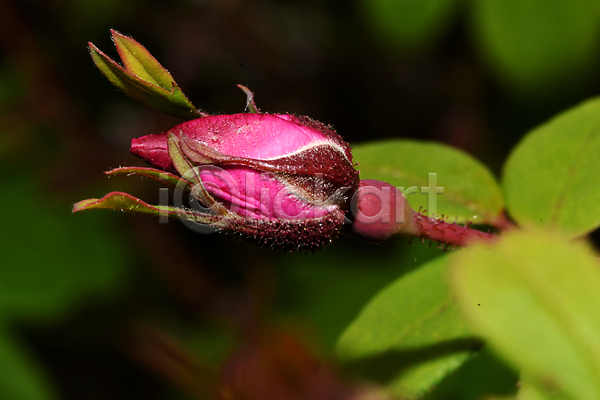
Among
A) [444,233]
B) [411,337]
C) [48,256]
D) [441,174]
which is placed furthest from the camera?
[48,256]

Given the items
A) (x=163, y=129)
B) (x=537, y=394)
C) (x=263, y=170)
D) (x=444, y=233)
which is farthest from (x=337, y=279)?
(x=537, y=394)

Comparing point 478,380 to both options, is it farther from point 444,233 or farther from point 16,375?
point 16,375

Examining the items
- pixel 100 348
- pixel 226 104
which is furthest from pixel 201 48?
pixel 100 348

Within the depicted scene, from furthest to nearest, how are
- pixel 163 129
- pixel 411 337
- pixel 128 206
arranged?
pixel 163 129 < pixel 411 337 < pixel 128 206

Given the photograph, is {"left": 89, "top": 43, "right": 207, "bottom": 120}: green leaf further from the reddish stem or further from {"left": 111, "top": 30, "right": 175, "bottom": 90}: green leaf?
the reddish stem

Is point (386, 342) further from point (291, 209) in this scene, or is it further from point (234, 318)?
point (234, 318)

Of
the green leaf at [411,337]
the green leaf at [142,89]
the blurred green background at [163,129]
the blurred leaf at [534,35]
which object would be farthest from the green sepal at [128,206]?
the blurred green background at [163,129]

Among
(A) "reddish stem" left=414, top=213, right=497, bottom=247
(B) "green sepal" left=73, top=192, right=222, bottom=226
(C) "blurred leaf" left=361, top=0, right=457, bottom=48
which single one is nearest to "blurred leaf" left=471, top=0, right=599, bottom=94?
(C) "blurred leaf" left=361, top=0, right=457, bottom=48

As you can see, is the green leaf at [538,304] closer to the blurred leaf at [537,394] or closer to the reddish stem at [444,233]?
the blurred leaf at [537,394]
